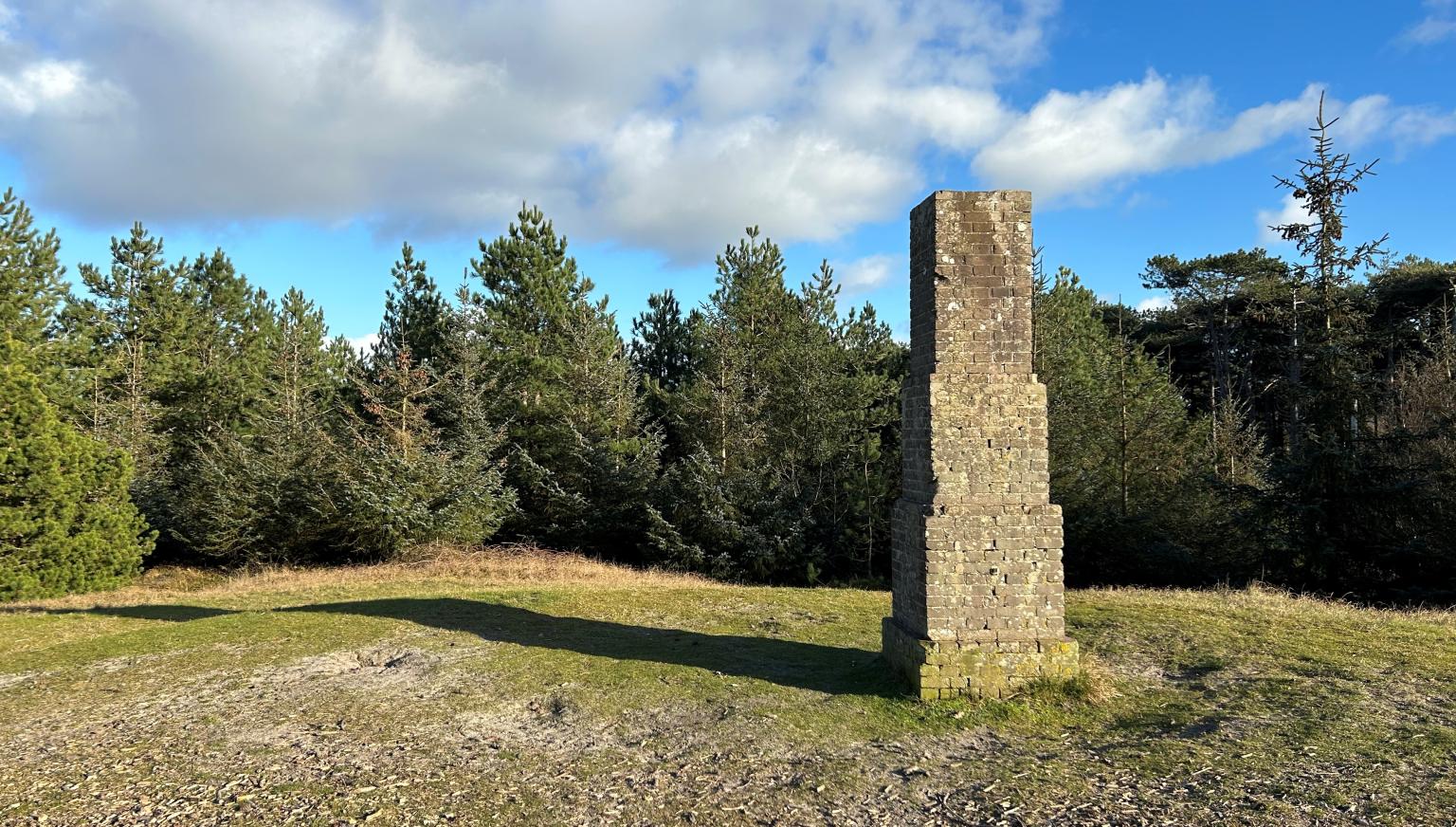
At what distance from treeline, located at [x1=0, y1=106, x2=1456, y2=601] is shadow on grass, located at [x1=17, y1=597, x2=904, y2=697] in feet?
26.1

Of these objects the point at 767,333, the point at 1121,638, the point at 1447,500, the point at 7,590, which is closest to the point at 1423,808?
the point at 1121,638

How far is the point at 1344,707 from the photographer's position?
6.45m

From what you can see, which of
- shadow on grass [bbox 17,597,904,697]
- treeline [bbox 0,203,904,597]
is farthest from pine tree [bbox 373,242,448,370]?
shadow on grass [bbox 17,597,904,697]

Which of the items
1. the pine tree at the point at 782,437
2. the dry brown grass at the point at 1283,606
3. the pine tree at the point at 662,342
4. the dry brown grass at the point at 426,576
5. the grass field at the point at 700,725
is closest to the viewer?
the grass field at the point at 700,725

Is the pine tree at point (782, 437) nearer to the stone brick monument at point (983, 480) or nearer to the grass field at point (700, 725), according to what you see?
the grass field at point (700, 725)

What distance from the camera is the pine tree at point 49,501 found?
53.5 feet

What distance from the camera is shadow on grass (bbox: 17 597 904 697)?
7.76m

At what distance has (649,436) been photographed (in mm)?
23344

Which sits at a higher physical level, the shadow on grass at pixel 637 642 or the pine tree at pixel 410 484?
the pine tree at pixel 410 484

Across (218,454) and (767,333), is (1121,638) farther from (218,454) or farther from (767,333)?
(218,454)

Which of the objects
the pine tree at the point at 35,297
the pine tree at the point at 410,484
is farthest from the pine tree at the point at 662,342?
the pine tree at the point at 35,297

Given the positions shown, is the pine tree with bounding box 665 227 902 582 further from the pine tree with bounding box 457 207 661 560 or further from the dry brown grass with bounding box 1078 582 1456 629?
the dry brown grass with bounding box 1078 582 1456 629

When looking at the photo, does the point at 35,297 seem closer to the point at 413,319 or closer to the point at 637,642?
the point at 413,319

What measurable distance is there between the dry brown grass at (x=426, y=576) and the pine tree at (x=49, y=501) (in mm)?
719
